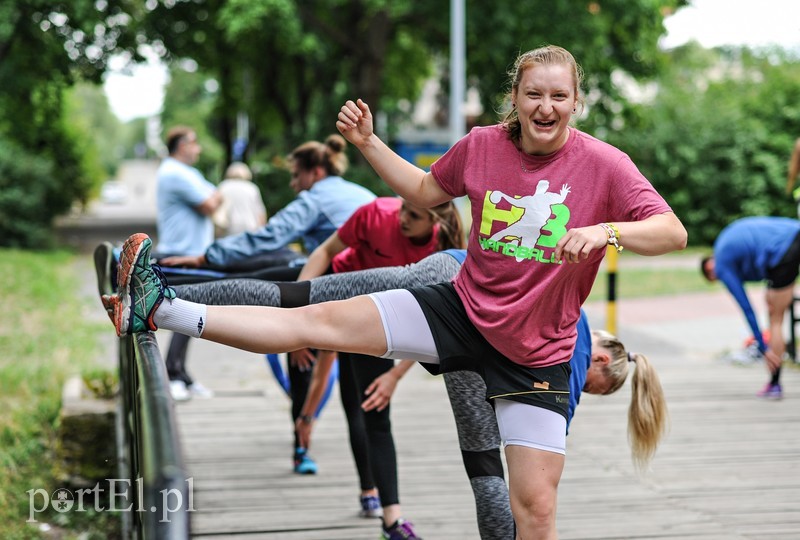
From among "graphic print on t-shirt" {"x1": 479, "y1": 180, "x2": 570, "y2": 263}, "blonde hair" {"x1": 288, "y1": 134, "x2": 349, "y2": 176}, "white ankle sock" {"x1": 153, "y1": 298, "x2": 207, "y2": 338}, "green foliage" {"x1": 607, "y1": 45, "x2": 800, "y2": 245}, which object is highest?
"green foliage" {"x1": 607, "y1": 45, "x2": 800, "y2": 245}

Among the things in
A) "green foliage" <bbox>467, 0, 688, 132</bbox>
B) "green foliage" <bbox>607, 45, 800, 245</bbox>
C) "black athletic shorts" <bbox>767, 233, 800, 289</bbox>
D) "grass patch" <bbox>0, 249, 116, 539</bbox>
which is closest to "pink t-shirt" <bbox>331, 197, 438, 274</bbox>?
"grass patch" <bbox>0, 249, 116, 539</bbox>

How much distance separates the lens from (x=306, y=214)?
525 cm

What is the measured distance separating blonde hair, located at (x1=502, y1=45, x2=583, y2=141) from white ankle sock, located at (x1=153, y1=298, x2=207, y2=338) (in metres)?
1.13

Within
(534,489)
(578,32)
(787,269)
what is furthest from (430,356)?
(578,32)

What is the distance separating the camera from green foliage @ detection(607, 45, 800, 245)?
24.0 meters

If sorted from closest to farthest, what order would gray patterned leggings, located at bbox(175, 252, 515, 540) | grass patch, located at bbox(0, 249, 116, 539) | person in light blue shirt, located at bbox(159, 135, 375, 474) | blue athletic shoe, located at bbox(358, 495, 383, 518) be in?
gray patterned leggings, located at bbox(175, 252, 515, 540)
person in light blue shirt, located at bbox(159, 135, 375, 474)
blue athletic shoe, located at bbox(358, 495, 383, 518)
grass patch, located at bbox(0, 249, 116, 539)

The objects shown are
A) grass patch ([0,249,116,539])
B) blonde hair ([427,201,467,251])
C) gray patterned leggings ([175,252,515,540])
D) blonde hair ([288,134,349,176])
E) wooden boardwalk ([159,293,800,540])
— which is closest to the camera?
gray patterned leggings ([175,252,515,540])

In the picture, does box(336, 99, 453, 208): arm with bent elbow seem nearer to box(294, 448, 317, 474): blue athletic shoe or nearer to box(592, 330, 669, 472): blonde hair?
box(592, 330, 669, 472): blonde hair

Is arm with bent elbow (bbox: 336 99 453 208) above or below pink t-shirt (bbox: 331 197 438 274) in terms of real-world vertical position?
above

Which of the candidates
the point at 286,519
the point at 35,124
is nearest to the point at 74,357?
the point at 286,519

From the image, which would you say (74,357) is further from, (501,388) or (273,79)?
(273,79)

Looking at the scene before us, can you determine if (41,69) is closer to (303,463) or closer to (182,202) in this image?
(182,202)

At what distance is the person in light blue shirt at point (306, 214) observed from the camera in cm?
482

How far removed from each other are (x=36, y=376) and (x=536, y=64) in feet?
22.3
